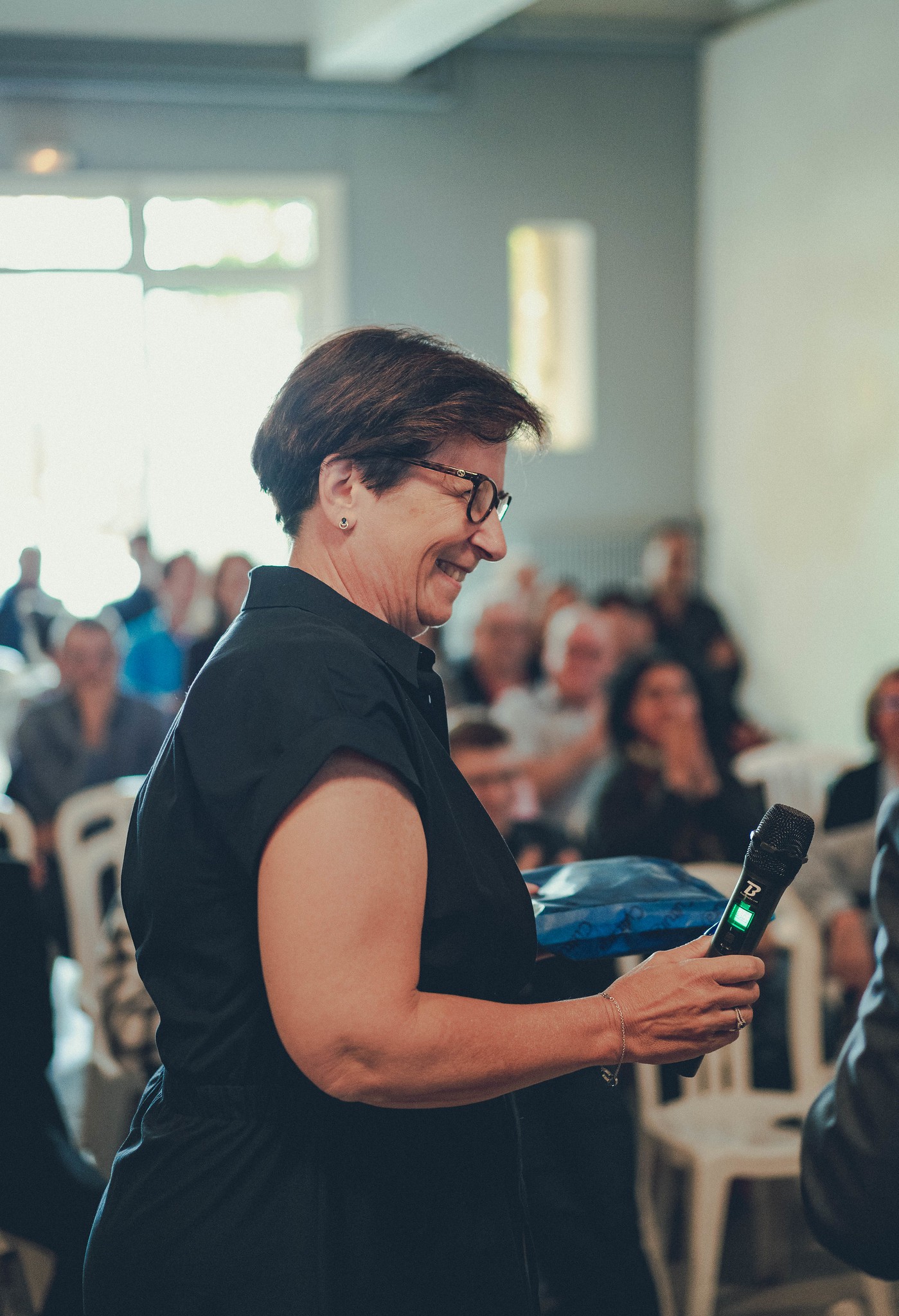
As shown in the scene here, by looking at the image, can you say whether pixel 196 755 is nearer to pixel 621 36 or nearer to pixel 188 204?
pixel 188 204

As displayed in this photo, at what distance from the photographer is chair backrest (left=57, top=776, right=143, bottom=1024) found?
300 centimetres

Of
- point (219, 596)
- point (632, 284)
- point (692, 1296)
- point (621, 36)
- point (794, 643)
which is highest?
point (621, 36)

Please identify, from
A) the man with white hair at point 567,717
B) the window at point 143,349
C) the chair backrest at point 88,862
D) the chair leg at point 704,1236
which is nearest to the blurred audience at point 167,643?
the man with white hair at point 567,717

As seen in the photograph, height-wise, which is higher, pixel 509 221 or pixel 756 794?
pixel 509 221

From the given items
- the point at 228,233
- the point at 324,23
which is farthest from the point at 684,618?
the point at 324,23

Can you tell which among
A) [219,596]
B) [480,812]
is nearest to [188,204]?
[219,596]

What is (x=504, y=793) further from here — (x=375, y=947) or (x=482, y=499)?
(x=375, y=947)

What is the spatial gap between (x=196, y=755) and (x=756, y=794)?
8.75 ft

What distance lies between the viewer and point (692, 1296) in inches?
90.3

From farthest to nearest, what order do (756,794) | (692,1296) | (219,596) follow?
(219,596)
(756,794)
(692,1296)

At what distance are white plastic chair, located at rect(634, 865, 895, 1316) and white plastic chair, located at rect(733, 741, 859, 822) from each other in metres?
1.38

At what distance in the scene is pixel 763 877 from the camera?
1022 mm

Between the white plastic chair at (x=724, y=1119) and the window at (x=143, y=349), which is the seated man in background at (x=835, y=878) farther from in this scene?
the window at (x=143, y=349)

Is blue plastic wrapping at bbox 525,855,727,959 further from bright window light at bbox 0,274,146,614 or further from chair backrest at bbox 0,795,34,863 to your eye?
bright window light at bbox 0,274,146,614
